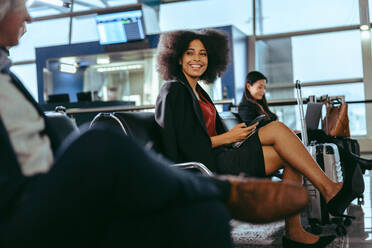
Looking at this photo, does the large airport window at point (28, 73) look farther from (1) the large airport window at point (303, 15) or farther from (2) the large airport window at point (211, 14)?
(1) the large airport window at point (303, 15)

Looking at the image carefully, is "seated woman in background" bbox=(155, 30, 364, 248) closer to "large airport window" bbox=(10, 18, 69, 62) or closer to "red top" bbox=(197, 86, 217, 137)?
"red top" bbox=(197, 86, 217, 137)

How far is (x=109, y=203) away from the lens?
0.82 meters

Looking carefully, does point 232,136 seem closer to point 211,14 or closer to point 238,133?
point 238,133

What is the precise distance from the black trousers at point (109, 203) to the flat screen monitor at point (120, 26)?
763 centimetres

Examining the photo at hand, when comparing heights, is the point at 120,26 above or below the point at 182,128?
above

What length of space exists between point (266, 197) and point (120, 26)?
7.77 meters

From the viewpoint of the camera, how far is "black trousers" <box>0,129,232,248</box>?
0.77 metres

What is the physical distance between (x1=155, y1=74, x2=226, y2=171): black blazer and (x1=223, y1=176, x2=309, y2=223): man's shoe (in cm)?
113

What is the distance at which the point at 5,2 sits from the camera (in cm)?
109

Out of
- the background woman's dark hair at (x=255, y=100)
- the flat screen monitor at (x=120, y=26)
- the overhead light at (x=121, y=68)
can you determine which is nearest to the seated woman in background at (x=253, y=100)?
the background woman's dark hair at (x=255, y=100)

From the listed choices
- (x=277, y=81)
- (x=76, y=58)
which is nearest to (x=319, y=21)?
(x=277, y=81)

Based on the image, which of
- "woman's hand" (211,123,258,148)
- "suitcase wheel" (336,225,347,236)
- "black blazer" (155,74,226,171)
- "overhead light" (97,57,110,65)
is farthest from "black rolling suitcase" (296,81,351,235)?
"overhead light" (97,57,110,65)

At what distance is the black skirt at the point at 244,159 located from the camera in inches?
85.8

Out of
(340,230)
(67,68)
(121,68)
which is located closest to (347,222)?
(340,230)
